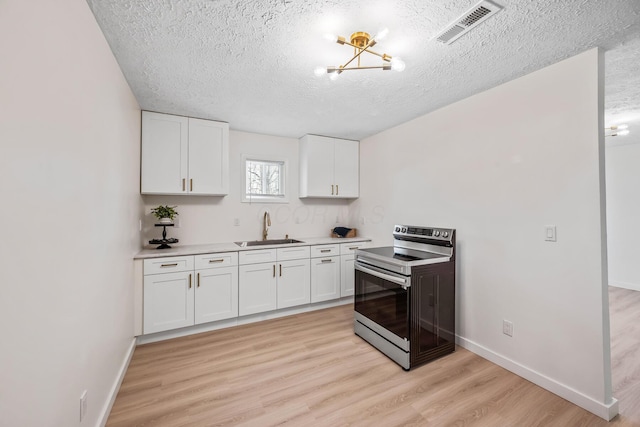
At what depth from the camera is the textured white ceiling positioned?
1.51m

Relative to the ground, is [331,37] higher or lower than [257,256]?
higher

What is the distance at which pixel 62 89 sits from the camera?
3.85 feet

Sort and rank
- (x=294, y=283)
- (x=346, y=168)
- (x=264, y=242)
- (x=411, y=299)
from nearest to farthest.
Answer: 1. (x=411, y=299)
2. (x=294, y=283)
3. (x=264, y=242)
4. (x=346, y=168)

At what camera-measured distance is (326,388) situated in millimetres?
2066

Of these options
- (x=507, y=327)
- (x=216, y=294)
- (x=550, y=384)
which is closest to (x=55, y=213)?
(x=216, y=294)

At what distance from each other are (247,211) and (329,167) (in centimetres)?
137

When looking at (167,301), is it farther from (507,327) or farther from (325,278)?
(507,327)

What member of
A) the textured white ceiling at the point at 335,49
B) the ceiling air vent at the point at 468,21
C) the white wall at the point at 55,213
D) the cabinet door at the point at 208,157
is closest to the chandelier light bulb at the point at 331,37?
the textured white ceiling at the point at 335,49

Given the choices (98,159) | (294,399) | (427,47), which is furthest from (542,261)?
(98,159)

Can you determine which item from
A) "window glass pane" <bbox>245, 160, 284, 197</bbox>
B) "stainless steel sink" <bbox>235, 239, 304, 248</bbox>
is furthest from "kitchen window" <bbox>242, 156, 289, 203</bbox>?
"stainless steel sink" <bbox>235, 239, 304, 248</bbox>

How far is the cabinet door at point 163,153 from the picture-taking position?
2939 mm

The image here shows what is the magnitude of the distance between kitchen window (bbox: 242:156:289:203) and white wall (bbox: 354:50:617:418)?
2084mm

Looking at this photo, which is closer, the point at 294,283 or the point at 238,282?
the point at 238,282

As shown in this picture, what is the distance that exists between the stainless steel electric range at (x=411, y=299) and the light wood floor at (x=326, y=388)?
135 mm
